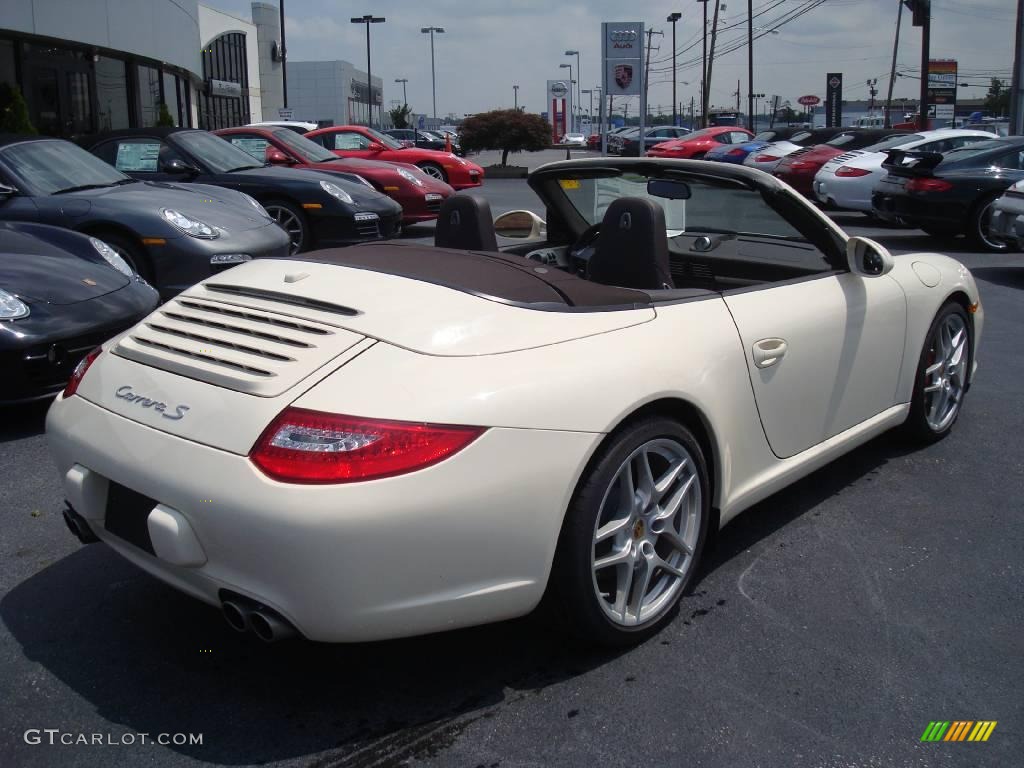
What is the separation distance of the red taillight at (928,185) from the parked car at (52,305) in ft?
31.7

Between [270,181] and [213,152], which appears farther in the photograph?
[213,152]

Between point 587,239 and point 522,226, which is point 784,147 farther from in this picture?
point 587,239

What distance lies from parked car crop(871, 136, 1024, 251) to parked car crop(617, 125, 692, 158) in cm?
2080

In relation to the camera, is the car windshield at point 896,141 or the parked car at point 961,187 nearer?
the parked car at point 961,187

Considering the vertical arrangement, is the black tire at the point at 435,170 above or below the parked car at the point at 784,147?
below

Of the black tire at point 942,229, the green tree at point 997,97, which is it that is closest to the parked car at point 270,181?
the black tire at point 942,229

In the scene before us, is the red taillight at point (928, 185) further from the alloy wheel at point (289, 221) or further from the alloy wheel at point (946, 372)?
the alloy wheel at point (946, 372)

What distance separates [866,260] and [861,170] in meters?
12.2

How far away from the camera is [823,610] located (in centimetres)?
302

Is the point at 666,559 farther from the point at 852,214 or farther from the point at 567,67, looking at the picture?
the point at 567,67

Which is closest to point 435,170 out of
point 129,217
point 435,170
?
point 435,170

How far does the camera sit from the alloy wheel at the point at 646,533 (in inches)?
105

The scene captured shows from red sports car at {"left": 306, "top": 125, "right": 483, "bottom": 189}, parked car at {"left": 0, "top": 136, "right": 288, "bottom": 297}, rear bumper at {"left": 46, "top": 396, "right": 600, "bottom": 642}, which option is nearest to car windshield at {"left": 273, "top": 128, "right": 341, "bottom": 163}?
red sports car at {"left": 306, "top": 125, "right": 483, "bottom": 189}

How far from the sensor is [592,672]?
2658 mm
